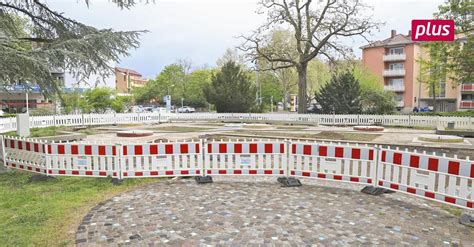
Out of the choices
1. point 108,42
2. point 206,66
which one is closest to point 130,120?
point 108,42

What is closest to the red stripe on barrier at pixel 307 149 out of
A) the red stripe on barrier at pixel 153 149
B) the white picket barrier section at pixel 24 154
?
the red stripe on barrier at pixel 153 149

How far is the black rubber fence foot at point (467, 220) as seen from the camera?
17.4 ft

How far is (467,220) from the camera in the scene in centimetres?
536

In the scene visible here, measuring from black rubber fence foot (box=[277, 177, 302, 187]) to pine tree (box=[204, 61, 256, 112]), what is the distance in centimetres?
2622

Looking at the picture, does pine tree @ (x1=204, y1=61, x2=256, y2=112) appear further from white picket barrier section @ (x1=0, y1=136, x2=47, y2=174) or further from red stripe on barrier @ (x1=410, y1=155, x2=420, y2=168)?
red stripe on barrier @ (x1=410, y1=155, x2=420, y2=168)

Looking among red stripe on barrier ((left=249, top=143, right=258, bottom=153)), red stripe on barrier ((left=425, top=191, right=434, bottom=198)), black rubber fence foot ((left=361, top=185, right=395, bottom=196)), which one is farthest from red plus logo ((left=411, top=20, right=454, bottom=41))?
red stripe on barrier ((left=425, top=191, right=434, bottom=198))

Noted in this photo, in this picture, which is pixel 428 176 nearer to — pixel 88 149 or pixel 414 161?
pixel 414 161

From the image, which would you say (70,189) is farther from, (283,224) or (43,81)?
(283,224)

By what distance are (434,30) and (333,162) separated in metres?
20.8

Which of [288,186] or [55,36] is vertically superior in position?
[55,36]

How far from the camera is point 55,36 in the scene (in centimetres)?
943

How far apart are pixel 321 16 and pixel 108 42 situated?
2475 cm

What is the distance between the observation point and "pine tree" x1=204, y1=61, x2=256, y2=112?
34000 mm

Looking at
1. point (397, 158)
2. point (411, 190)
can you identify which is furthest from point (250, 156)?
point (411, 190)
